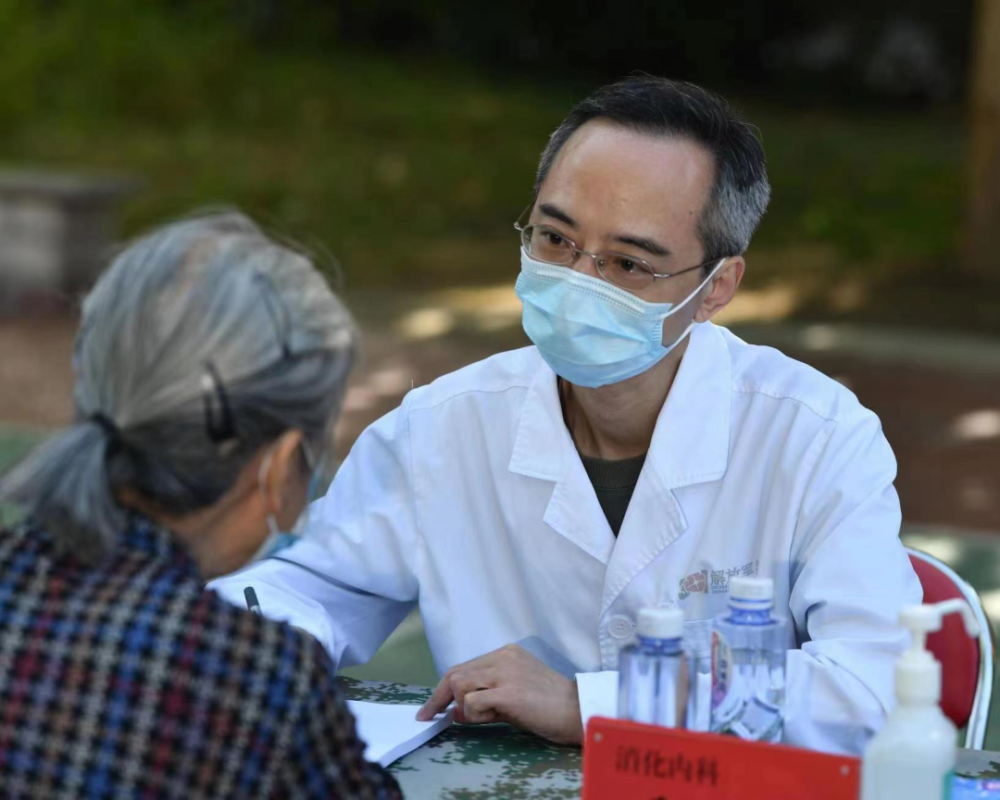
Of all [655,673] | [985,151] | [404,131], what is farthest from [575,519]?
[404,131]

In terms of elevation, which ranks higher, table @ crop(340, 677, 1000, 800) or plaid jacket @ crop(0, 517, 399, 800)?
plaid jacket @ crop(0, 517, 399, 800)

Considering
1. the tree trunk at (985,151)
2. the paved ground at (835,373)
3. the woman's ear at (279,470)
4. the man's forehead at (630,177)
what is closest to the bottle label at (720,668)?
the woman's ear at (279,470)

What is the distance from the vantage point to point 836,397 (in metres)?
2.61

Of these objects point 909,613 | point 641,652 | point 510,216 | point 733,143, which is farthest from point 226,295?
point 510,216

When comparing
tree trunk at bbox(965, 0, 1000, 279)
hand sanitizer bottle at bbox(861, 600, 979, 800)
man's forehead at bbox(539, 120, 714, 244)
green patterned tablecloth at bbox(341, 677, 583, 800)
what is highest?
tree trunk at bbox(965, 0, 1000, 279)

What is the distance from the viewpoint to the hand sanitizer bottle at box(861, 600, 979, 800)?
62.1 inches

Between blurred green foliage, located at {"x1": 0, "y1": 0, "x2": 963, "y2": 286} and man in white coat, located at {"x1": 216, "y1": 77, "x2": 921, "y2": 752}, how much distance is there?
29.6 feet

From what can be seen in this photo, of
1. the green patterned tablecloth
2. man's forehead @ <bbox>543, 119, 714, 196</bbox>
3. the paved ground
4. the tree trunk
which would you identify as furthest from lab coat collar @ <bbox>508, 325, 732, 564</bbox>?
the tree trunk

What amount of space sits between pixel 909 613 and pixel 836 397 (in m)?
1.01

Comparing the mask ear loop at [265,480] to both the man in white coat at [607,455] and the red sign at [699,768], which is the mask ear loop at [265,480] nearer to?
the red sign at [699,768]

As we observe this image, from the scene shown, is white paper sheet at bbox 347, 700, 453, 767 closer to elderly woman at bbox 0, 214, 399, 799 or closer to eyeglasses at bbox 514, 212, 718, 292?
elderly woman at bbox 0, 214, 399, 799

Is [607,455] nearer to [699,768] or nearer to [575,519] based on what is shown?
[575,519]

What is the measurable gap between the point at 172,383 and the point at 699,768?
2.25 ft

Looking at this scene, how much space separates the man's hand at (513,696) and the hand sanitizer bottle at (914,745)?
634 millimetres
